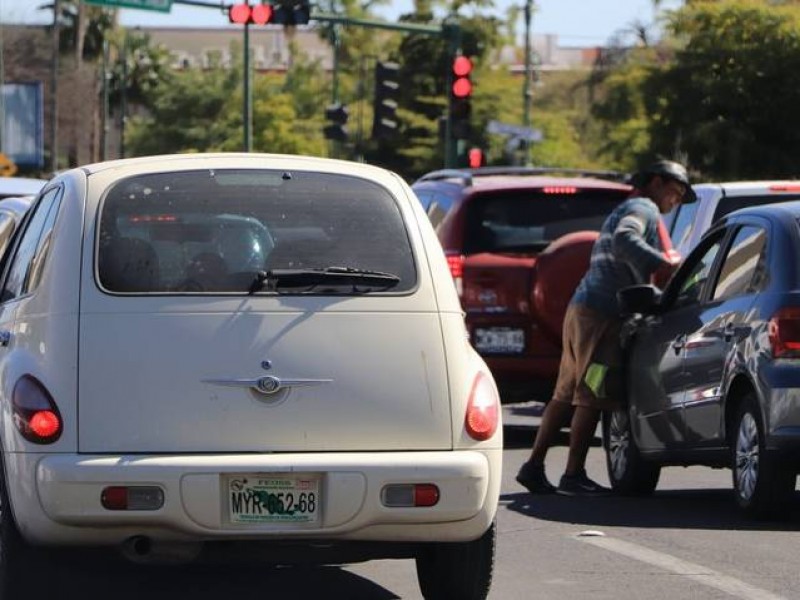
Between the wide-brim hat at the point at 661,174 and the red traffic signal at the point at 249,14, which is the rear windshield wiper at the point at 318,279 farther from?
the red traffic signal at the point at 249,14

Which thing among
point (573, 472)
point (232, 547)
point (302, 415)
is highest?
point (302, 415)

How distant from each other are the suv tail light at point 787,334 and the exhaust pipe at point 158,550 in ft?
11.4

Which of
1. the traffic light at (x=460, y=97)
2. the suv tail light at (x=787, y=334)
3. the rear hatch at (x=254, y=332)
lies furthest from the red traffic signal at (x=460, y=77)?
the rear hatch at (x=254, y=332)

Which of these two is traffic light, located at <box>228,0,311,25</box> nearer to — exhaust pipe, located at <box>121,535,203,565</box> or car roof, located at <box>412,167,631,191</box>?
car roof, located at <box>412,167,631,191</box>

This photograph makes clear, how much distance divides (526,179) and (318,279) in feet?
26.5

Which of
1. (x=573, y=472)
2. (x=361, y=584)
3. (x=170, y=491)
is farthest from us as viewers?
(x=573, y=472)

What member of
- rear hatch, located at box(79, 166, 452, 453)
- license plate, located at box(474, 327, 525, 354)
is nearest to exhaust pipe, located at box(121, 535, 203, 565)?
rear hatch, located at box(79, 166, 452, 453)

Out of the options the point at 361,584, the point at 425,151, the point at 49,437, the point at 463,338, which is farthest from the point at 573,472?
the point at 425,151

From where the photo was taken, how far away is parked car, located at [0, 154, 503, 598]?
22.3 ft

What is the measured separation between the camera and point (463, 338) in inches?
284

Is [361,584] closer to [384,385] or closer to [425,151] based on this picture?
[384,385]

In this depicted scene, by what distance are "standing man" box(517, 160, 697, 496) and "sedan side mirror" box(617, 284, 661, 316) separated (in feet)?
0.63

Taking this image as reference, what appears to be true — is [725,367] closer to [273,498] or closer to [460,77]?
[273,498]

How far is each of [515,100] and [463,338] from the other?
230 ft
